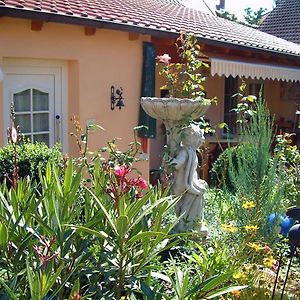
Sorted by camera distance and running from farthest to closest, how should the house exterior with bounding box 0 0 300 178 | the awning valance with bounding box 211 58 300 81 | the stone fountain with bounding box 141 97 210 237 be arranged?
1. the awning valance with bounding box 211 58 300 81
2. the house exterior with bounding box 0 0 300 178
3. the stone fountain with bounding box 141 97 210 237

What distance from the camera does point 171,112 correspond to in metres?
5.98

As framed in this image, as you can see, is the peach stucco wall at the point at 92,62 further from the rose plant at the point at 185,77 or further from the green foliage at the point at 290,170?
the green foliage at the point at 290,170

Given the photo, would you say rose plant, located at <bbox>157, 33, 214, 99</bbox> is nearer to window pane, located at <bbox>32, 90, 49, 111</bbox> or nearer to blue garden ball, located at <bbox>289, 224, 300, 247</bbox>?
blue garden ball, located at <bbox>289, 224, 300, 247</bbox>

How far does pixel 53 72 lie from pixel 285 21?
70.1 ft

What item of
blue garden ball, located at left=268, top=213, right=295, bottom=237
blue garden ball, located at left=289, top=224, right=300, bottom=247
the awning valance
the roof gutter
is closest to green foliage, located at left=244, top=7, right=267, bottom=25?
the awning valance

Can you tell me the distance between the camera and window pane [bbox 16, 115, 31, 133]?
9486 millimetres

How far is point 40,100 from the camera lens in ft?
32.2

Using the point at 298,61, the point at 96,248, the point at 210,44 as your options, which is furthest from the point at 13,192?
the point at 298,61

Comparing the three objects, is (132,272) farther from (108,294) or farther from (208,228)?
(208,228)

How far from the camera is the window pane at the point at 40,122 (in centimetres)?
978

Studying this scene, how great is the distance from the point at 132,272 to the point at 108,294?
26 centimetres

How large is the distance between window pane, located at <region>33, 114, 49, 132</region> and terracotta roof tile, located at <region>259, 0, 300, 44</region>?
18.7 m

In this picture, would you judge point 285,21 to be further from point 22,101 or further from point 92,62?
point 22,101

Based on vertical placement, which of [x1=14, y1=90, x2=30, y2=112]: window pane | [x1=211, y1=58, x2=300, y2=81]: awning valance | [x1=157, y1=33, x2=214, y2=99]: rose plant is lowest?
[x1=14, y1=90, x2=30, y2=112]: window pane
